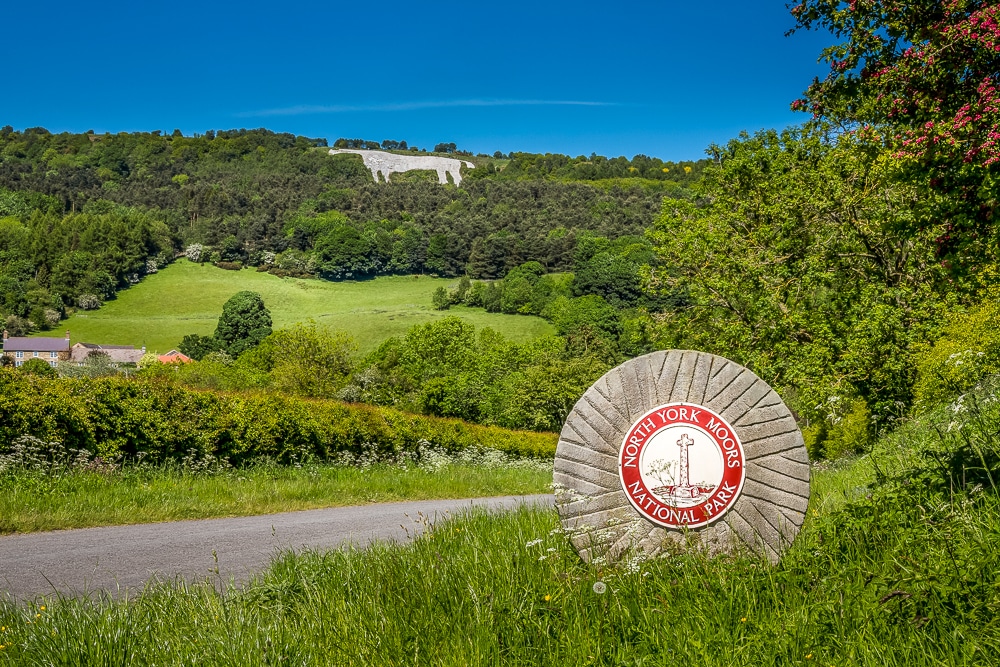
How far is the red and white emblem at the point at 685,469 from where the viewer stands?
4.68 metres

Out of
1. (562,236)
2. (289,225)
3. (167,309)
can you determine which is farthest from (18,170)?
(562,236)

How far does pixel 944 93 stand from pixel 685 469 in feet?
22.0

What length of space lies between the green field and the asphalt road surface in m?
83.2

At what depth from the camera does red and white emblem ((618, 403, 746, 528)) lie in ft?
15.3

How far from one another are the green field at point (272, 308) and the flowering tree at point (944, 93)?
83.2 m

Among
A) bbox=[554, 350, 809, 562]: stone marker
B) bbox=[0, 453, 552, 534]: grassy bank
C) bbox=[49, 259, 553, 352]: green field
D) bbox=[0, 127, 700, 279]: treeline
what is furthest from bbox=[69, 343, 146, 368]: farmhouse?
bbox=[554, 350, 809, 562]: stone marker

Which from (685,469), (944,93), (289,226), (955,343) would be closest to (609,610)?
(685,469)

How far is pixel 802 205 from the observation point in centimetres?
2122

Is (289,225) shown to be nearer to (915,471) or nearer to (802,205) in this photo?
(802,205)

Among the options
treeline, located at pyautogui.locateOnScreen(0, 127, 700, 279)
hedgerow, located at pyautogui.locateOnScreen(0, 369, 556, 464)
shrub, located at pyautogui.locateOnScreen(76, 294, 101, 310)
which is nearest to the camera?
hedgerow, located at pyautogui.locateOnScreen(0, 369, 556, 464)

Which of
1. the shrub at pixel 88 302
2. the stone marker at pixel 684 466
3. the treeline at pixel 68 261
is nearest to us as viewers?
the stone marker at pixel 684 466

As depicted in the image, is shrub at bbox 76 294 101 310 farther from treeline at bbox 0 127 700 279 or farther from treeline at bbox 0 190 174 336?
treeline at bbox 0 127 700 279

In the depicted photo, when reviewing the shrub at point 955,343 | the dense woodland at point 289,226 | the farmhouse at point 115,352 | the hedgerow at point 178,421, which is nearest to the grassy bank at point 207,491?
the hedgerow at point 178,421

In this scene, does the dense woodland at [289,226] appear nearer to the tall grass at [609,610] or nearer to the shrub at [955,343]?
the shrub at [955,343]
